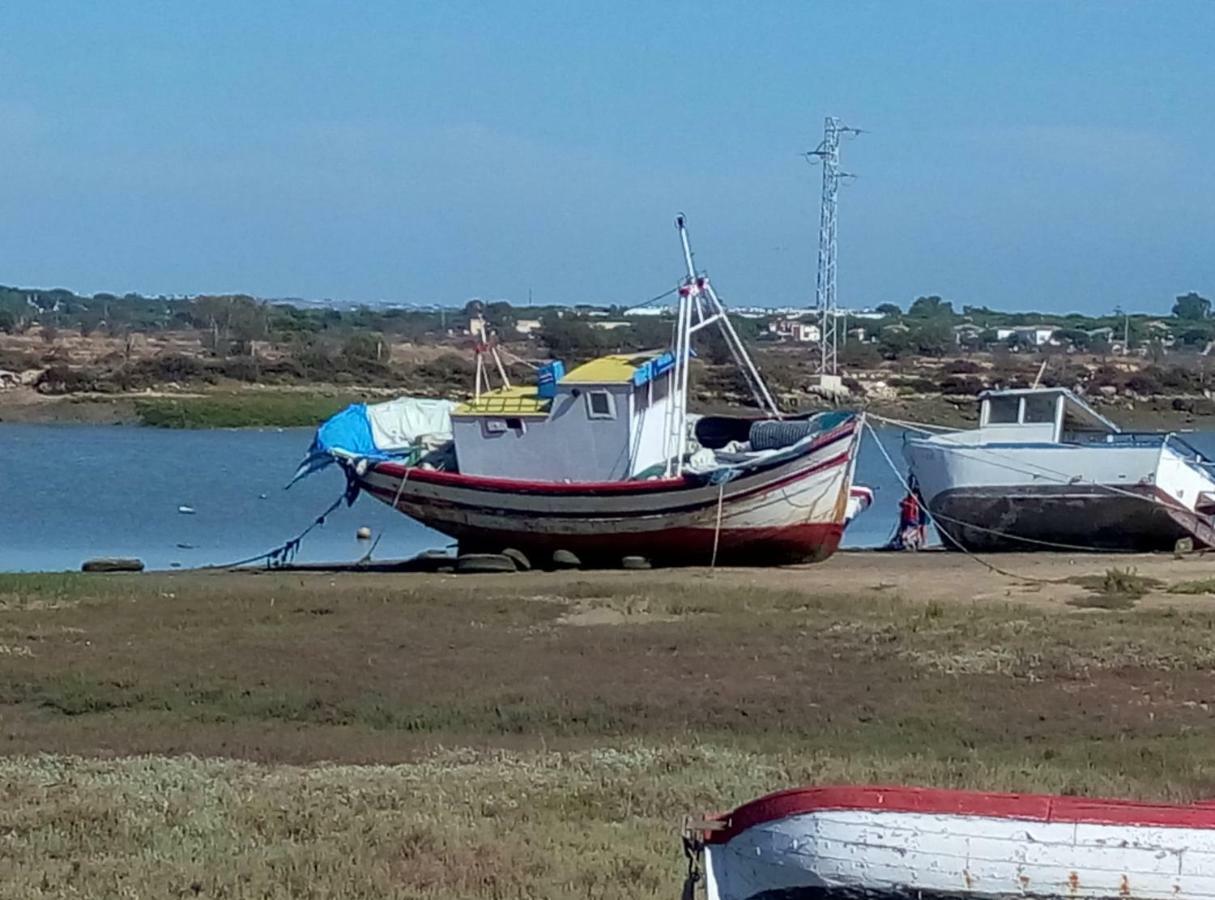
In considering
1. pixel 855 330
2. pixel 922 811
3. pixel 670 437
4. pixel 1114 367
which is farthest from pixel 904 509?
pixel 855 330

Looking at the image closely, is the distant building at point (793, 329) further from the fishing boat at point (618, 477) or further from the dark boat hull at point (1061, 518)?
the fishing boat at point (618, 477)

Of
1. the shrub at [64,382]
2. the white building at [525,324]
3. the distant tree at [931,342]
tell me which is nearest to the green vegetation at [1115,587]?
the shrub at [64,382]

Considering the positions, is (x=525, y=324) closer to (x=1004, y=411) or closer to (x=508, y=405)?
(x=1004, y=411)

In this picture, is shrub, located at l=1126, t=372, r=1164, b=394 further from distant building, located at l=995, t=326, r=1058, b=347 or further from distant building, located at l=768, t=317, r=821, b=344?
distant building, located at l=995, t=326, r=1058, b=347

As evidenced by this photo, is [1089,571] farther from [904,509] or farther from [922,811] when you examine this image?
[922,811]

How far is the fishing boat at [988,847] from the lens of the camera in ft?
17.1

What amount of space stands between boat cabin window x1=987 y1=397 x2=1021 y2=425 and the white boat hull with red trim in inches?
145

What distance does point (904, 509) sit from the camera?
2894 centimetres

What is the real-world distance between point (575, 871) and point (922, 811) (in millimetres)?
3021

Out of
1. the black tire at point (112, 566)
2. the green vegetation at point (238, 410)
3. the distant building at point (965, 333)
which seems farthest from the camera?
the distant building at point (965, 333)

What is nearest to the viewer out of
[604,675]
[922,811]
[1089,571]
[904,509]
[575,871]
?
[922,811]

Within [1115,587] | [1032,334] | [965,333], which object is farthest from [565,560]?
[1032,334]

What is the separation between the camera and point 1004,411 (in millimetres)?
28672

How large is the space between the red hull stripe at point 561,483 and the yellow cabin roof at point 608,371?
1361 mm
